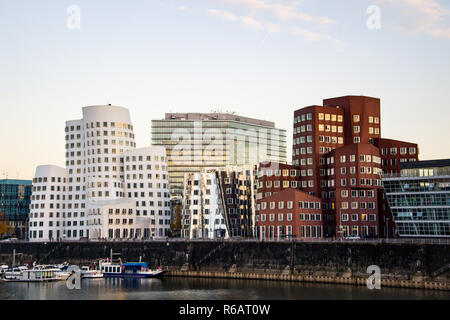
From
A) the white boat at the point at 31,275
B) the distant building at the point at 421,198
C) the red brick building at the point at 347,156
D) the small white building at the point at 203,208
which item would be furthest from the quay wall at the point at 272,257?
the small white building at the point at 203,208

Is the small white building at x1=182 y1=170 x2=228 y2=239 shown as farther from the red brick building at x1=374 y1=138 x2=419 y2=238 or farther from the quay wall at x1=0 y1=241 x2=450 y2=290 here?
the red brick building at x1=374 y1=138 x2=419 y2=238

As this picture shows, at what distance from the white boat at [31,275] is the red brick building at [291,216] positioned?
48.3 meters

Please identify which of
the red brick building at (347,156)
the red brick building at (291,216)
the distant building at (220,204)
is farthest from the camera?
the distant building at (220,204)

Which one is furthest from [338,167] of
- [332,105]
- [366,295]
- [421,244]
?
[366,295]

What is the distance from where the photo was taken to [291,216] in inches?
6152

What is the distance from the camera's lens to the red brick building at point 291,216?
15625 cm

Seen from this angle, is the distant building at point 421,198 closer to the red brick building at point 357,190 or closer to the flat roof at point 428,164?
the flat roof at point 428,164

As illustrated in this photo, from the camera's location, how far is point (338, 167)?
163875 millimetres

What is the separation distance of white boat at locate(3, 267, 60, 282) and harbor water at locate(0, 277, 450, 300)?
5449mm

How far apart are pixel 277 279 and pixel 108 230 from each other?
251ft

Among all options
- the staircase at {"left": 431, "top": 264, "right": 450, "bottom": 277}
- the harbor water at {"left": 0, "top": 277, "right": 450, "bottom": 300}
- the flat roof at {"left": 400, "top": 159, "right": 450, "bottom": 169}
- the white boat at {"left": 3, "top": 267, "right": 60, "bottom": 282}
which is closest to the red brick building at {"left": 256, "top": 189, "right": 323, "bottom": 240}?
the harbor water at {"left": 0, "top": 277, "right": 450, "bottom": 300}
